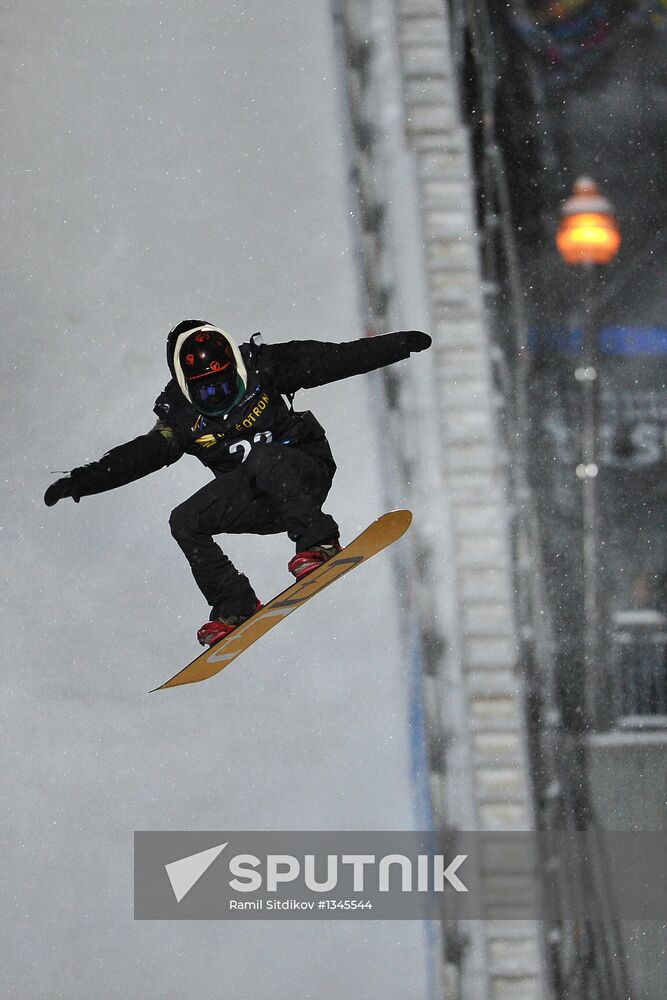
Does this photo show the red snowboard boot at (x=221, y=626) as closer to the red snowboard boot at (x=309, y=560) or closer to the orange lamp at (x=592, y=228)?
the red snowboard boot at (x=309, y=560)

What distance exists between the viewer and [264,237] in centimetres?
533

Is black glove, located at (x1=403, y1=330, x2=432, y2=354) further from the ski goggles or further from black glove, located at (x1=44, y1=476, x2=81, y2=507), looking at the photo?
black glove, located at (x1=44, y1=476, x2=81, y2=507)

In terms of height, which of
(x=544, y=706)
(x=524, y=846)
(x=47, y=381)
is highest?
(x=47, y=381)

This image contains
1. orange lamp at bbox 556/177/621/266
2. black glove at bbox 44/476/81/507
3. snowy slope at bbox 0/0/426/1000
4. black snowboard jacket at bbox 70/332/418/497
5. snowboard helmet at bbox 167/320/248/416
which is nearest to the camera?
black glove at bbox 44/476/81/507

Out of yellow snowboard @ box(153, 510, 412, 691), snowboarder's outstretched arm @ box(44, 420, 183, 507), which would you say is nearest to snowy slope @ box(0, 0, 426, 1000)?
yellow snowboard @ box(153, 510, 412, 691)

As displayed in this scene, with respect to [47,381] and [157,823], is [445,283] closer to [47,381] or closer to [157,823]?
[47,381]

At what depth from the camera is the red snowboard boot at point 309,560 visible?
3.41m

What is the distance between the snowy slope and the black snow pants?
1.57m

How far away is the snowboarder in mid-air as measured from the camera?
132 inches

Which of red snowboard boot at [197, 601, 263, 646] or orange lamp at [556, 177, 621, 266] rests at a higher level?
A: orange lamp at [556, 177, 621, 266]

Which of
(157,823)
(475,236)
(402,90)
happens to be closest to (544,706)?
(157,823)

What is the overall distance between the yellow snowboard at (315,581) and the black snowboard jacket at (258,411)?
310 millimetres

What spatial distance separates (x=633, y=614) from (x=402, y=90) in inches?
102

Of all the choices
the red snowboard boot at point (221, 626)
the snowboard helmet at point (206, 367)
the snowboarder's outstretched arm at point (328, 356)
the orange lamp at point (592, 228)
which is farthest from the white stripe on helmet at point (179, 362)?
the orange lamp at point (592, 228)
